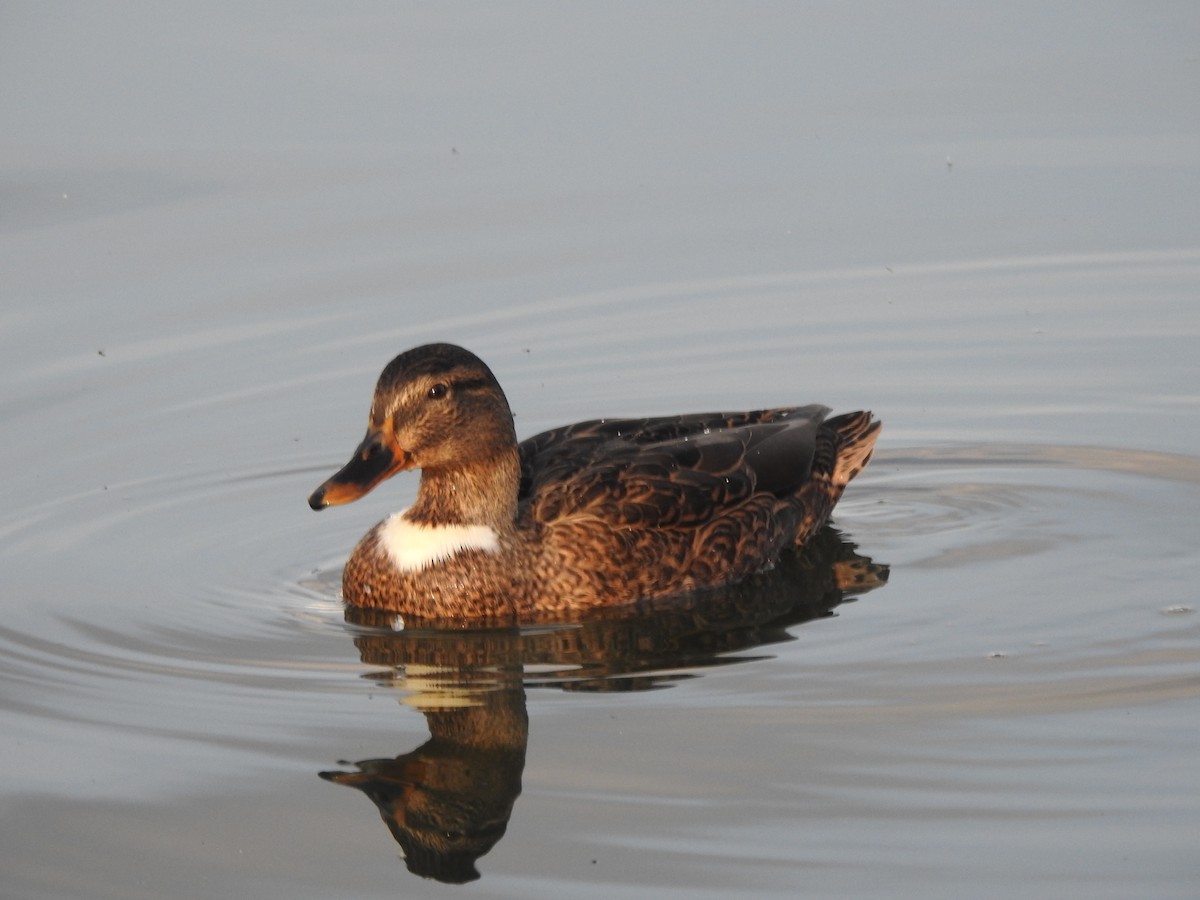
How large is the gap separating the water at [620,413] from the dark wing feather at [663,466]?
20.9 inches

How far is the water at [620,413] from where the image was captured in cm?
748

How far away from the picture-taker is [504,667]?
9328mm

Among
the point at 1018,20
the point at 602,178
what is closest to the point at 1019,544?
the point at 602,178

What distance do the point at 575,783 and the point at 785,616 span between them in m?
2.44

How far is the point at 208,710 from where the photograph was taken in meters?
8.72

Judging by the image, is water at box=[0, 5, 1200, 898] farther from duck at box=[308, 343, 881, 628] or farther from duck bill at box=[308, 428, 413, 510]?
duck bill at box=[308, 428, 413, 510]

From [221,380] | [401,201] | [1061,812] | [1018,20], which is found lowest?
[1061,812]

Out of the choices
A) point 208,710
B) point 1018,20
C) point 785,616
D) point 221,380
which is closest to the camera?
point 208,710

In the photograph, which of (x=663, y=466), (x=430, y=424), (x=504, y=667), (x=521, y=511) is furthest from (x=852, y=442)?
(x=504, y=667)

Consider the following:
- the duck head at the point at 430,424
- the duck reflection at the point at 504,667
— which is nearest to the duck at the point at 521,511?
the duck head at the point at 430,424

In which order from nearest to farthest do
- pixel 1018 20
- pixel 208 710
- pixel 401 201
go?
pixel 208 710 < pixel 401 201 < pixel 1018 20

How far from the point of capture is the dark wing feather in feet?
33.9

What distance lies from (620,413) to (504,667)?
373 centimetres

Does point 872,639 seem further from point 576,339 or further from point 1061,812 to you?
point 576,339
